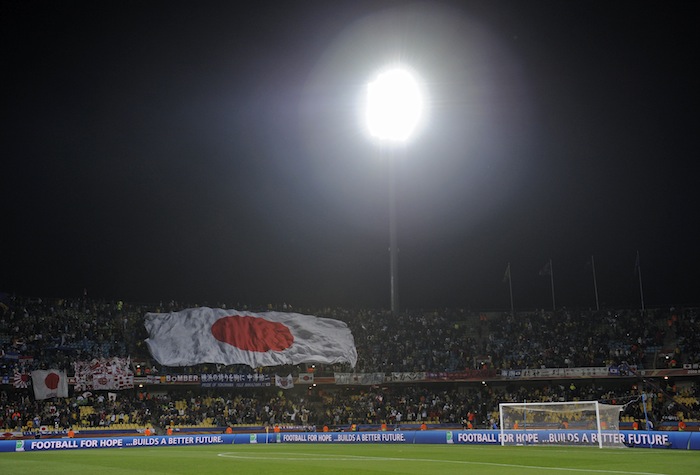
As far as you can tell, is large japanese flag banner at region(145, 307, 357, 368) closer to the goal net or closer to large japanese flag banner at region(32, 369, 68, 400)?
large japanese flag banner at region(32, 369, 68, 400)

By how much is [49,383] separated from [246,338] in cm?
1487

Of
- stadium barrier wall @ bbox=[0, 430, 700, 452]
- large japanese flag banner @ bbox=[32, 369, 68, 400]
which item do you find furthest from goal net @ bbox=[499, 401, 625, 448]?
large japanese flag banner @ bbox=[32, 369, 68, 400]

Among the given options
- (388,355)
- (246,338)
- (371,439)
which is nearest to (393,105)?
(388,355)

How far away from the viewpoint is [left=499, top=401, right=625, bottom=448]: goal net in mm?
30469

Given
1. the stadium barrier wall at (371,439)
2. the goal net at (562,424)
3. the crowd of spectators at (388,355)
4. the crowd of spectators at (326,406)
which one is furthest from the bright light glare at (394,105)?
the goal net at (562,424)

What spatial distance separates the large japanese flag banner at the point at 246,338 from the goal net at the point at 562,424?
21535mm

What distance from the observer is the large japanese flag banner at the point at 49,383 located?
143 feet

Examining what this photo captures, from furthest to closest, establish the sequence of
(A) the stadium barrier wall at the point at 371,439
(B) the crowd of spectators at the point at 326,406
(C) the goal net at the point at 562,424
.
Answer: (B) the crowd of spectators at the point at 326,406
(A) the stadium barrier wall at the point at 371,439
(C) the goal net at the point at 562,424

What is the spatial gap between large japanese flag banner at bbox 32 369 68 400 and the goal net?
2858 cm

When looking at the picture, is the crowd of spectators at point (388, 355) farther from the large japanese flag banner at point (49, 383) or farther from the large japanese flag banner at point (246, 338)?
the large japanese flag banner at point (246, 338)

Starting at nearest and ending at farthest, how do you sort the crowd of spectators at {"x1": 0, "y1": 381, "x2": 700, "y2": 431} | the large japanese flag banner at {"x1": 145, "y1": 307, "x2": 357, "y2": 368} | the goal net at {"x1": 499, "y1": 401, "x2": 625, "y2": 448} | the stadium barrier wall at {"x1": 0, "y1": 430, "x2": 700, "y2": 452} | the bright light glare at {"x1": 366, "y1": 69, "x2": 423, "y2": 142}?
the goal net at {"x1": 499, "y1": 401, "x2": 625, "y2": 448} → the stadium barrier wall at {"x1": 0, "y1": 430, "x2": 700, "y2": 452} → the crowd of spectators at {"x1": 0, "y1": 381, "x2": 700, "y2": 431} → the bright light glare at {"x1": 366, "y1": 69, "x2": 423, "y2": 142} → the large japanese flag banner at {"x1": 145, "y1": 307, "x2": 357, "y2": 368}

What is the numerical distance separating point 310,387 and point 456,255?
21732mm

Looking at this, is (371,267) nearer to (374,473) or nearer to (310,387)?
(310,387)

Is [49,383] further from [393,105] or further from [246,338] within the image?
[393,105]
